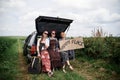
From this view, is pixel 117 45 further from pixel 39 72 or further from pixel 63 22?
pixel 39 72

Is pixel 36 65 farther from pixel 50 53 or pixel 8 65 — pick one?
pixel 8 65

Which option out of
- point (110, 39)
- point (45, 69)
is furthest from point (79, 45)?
point (110, 39)

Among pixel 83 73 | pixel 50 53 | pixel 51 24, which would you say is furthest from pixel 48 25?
pixel 83 73

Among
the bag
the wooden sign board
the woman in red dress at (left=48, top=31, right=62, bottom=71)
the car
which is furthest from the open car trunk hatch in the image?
the bag

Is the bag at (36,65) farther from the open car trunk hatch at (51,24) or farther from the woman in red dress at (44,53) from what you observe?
the open car trunk hatch at (51,24)

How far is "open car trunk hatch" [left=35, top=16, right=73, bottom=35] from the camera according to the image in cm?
989

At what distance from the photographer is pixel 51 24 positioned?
34.4 feet

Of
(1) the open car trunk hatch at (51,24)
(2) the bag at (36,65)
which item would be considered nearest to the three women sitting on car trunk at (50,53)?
(2) the bag at (36,65)

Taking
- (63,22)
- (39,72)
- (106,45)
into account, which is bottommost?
(39,72)

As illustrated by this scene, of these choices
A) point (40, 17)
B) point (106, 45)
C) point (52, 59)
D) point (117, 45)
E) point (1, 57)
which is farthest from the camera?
point (1, 57)

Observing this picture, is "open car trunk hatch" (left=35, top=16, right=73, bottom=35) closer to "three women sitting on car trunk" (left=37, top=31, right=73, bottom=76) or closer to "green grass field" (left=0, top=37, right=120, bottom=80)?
"three women sitting on car trunk" (left=37, top=31, right=73, bottom=76)

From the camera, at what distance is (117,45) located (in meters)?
11.1

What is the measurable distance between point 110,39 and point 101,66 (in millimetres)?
2468

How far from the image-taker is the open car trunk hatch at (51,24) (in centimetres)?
989
